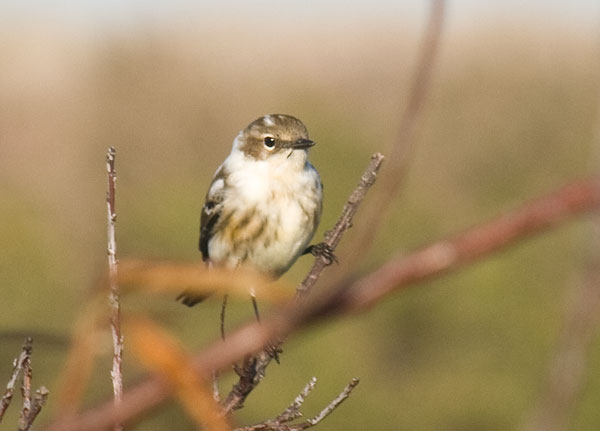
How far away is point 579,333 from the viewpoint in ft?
2.19

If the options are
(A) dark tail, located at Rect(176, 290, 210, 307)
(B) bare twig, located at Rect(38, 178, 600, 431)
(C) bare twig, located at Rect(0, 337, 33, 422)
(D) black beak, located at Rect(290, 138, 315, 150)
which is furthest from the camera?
(D) black beak, located at Rect(290, 138, 315, 150)

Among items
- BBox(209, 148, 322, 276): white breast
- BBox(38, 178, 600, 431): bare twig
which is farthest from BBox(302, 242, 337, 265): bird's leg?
BBox(38, 178, 600, 431): bare twig

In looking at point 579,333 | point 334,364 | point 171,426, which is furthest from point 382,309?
point 579,333

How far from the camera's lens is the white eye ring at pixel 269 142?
512cm

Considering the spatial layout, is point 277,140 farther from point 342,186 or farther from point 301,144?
point 342,186

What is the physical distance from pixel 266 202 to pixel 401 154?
438cm

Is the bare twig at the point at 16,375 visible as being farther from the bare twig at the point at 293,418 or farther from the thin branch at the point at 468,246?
the thin branch at the point at 468,246

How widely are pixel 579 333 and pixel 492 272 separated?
10.9 meters

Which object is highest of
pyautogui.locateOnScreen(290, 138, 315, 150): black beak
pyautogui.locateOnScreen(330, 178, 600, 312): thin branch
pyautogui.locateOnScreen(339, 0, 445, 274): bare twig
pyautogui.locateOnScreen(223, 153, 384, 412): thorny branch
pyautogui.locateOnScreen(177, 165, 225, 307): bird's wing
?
pyautogui.locateOnScreen(177, 165, 225, 307): bird's wing

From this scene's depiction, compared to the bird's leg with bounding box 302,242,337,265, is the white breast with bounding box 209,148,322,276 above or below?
above

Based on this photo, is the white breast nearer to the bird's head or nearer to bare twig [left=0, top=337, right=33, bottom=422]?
the bird's head

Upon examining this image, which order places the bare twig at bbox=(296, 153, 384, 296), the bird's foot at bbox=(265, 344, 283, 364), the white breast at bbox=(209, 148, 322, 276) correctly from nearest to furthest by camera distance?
the bird's foot at bbox=(265, 344, 283, 364) → the bare twig at bbox=(296, 153, 384, 296) → the white breast at bbox=(209, 148, 322, 276)

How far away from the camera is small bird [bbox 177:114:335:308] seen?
487 centimetres

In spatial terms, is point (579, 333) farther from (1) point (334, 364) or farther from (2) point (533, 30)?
(2) point (533, 30)
